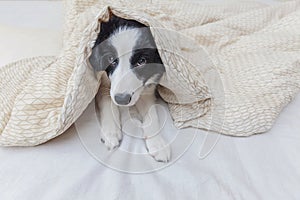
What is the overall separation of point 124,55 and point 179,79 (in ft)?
0.41

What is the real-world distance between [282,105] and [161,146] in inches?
12.4

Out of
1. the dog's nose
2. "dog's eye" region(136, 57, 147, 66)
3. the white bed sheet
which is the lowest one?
the white bed sheet

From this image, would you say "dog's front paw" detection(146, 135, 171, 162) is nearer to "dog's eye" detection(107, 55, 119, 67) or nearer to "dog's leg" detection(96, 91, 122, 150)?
"dog's leg" detection(96, 91, 122, 150)

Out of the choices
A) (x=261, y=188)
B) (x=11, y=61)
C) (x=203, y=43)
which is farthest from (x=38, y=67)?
(x=261, y=188)

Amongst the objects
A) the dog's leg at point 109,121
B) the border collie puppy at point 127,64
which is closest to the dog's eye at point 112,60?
the border collie puppy at point 127,64

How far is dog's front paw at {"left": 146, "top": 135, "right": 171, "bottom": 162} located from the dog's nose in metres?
0.10


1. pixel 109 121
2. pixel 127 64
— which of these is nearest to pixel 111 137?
pixel 109 121

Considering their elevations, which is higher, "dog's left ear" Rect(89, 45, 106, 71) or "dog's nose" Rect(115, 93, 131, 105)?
"dog's left ear" Rect(89, 45, 106, 71)

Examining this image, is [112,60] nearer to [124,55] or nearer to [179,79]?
[124,55]

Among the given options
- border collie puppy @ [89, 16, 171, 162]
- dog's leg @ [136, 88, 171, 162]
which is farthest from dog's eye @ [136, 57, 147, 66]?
dog's leg @ [136, 88, 171, 162]

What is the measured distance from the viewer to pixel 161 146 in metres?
0.66

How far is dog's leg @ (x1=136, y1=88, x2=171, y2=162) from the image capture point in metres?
0.64

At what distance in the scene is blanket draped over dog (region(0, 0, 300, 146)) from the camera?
63 centimetres

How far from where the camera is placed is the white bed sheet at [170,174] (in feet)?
1.86
